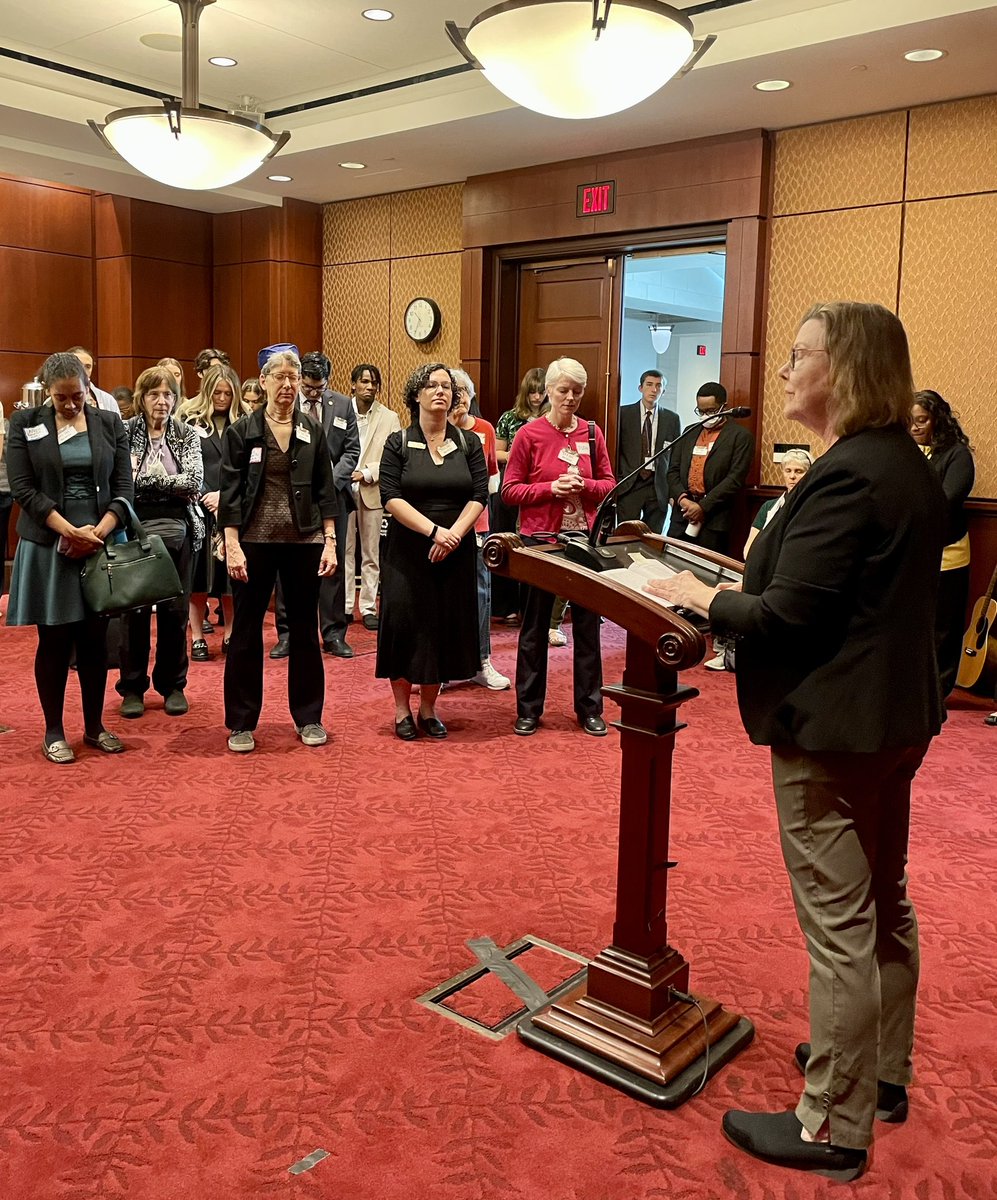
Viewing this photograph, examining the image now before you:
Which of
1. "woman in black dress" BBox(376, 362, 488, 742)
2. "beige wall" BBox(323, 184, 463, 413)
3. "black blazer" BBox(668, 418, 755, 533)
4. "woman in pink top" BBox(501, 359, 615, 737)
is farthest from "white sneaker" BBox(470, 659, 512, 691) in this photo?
"beige wall" BBox(323, 184, 463, 413)

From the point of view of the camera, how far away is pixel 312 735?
462cm

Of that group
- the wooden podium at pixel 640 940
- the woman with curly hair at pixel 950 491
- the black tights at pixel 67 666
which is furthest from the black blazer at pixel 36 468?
the woman with curly hair at pixel 950 491

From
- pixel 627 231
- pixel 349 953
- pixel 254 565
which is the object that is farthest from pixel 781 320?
pixel 349 953

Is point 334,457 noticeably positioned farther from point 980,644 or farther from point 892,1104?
point 892,1104

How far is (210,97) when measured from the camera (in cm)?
768

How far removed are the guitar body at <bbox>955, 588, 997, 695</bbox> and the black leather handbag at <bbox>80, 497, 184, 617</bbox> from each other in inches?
149

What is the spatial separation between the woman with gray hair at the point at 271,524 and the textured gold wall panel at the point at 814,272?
3338 millimetres

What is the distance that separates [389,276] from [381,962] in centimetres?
732

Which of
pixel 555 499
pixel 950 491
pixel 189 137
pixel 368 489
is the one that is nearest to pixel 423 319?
pixel 368 489

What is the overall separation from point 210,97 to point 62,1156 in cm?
734

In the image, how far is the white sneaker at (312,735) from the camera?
4.61m

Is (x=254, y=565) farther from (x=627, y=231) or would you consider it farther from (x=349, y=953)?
(x=627, y=231)

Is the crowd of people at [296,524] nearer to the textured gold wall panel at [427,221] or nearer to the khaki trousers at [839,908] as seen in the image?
the khaki trousers at [839,908]

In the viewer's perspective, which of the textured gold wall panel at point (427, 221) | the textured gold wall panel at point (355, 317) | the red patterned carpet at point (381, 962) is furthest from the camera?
the textured gold wall panel at point (355, 317)
